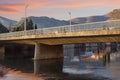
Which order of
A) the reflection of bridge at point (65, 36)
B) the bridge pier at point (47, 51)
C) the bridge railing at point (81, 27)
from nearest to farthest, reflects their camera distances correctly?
the bridge railing at point (81, 27) → the reflection of bridge at point (65, 36) → the bridge pier at point (47, 51)

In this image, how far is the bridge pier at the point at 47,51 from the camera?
9642 centimetres

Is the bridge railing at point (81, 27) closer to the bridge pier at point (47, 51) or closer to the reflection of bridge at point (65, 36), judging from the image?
the reflection of bridge at point (65, 36)

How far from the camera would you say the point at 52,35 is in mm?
80750

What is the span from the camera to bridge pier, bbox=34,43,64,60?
96.4m

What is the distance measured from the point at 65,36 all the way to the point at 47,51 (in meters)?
23.1

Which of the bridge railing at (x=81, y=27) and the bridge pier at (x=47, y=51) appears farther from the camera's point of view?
the bridge pier at (x=47, y=51)

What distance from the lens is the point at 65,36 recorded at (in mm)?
75188

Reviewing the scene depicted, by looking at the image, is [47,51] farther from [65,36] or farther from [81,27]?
[81,27]

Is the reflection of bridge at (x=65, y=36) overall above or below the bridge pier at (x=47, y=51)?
above

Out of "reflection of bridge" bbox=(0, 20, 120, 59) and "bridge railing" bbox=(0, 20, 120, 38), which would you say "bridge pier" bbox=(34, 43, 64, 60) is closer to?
"reflection of bridge" bbox=(0, 20, 120, 59)

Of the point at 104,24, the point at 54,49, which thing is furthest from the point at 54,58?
the point at 104,24

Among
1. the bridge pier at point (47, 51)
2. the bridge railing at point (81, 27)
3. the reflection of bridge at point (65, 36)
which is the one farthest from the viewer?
the bridge pier at point (47, 51)

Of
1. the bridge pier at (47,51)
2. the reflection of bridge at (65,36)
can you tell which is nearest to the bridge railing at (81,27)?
the reflection of bridge at (65,36)

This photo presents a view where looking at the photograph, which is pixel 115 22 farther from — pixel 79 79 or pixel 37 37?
pixel 37 37
